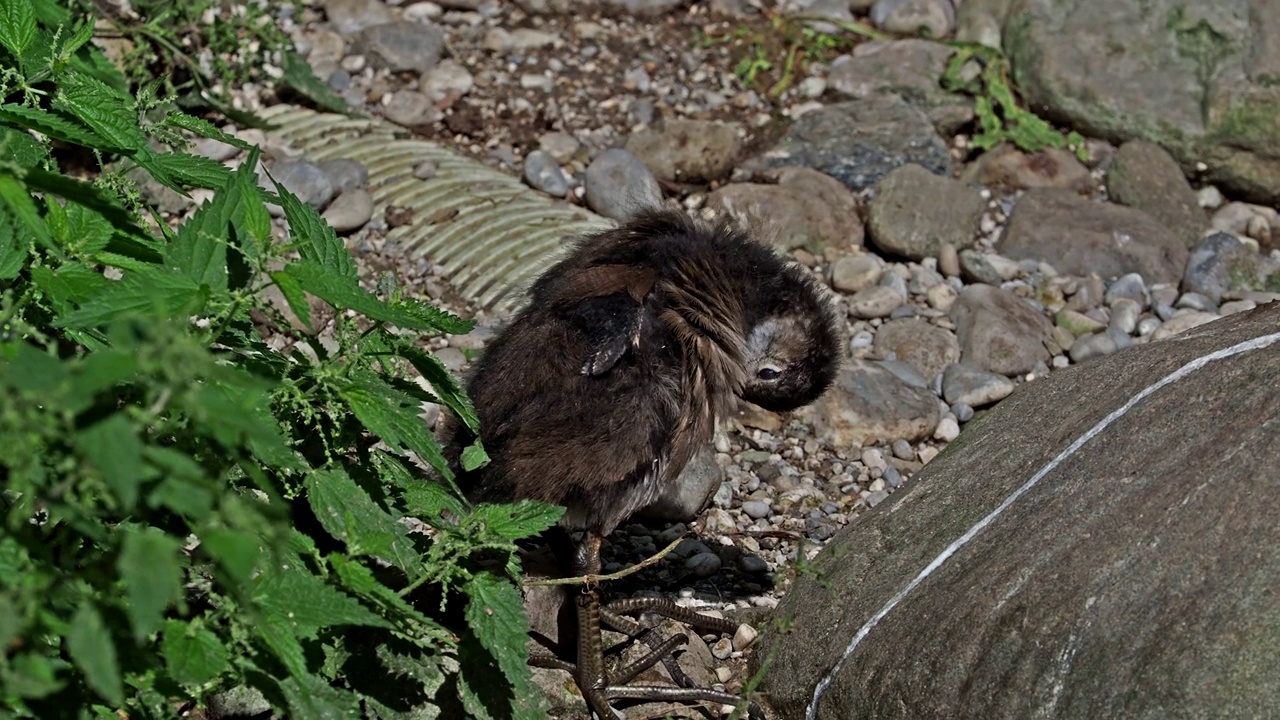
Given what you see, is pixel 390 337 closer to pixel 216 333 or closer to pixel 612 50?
pixel 216 333

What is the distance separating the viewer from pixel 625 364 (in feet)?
13.4

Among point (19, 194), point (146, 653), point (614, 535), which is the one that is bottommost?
point (614, 535)

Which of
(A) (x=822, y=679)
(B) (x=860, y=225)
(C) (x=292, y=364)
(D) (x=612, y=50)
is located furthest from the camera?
(D) (x=612, y=50)

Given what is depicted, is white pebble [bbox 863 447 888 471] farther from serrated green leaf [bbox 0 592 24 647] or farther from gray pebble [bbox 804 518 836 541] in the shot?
serrated green leaf [bbox 0 592 24 647]

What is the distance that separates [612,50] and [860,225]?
1.76 meters

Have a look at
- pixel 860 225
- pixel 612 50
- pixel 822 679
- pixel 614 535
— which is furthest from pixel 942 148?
pixel 822 679

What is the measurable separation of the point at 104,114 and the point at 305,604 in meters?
1.35

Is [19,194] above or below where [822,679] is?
above

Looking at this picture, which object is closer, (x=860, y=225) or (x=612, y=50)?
(x=860, y=225)

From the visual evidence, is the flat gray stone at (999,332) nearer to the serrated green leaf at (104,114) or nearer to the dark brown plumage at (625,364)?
the dark brown plumage at (625,364)

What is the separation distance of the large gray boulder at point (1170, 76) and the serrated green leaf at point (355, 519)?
5174mm

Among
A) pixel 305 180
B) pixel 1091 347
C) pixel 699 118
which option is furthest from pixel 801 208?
pixel 305 180

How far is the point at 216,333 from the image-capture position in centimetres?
272

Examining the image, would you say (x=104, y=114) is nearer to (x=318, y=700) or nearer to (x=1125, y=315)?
(x=318, y=700)
